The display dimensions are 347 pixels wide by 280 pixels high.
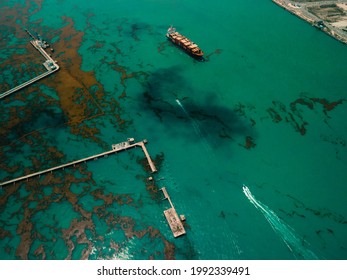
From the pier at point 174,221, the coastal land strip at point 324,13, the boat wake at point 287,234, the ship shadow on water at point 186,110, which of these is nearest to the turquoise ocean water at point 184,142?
the boat wake at point 287,234

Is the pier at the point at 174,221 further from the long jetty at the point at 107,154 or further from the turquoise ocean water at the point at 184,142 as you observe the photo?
the long jetty at the point at 107,154

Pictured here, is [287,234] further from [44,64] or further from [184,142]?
[44,64]

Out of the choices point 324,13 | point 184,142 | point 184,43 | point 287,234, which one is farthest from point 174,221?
point 324,13

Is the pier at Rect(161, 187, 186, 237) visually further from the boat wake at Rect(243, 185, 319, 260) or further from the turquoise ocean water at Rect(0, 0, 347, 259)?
the boat wake at Rect(243, 185, 319, 260)

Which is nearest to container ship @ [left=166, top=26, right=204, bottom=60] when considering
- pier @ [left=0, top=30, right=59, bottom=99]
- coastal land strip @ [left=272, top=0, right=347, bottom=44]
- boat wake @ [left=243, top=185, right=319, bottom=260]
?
pier @ [left=0, top=30, right=59, bottom=99]

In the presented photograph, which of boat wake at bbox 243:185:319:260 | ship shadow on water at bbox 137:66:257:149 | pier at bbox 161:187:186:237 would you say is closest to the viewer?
boat wake at bbox 243:185:319:260

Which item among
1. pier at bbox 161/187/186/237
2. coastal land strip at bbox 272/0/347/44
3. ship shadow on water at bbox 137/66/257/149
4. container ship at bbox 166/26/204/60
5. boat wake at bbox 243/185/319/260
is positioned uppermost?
coastal land strip at bbox 272/0/347/44

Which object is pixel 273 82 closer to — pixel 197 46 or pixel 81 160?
pixel 197 46
